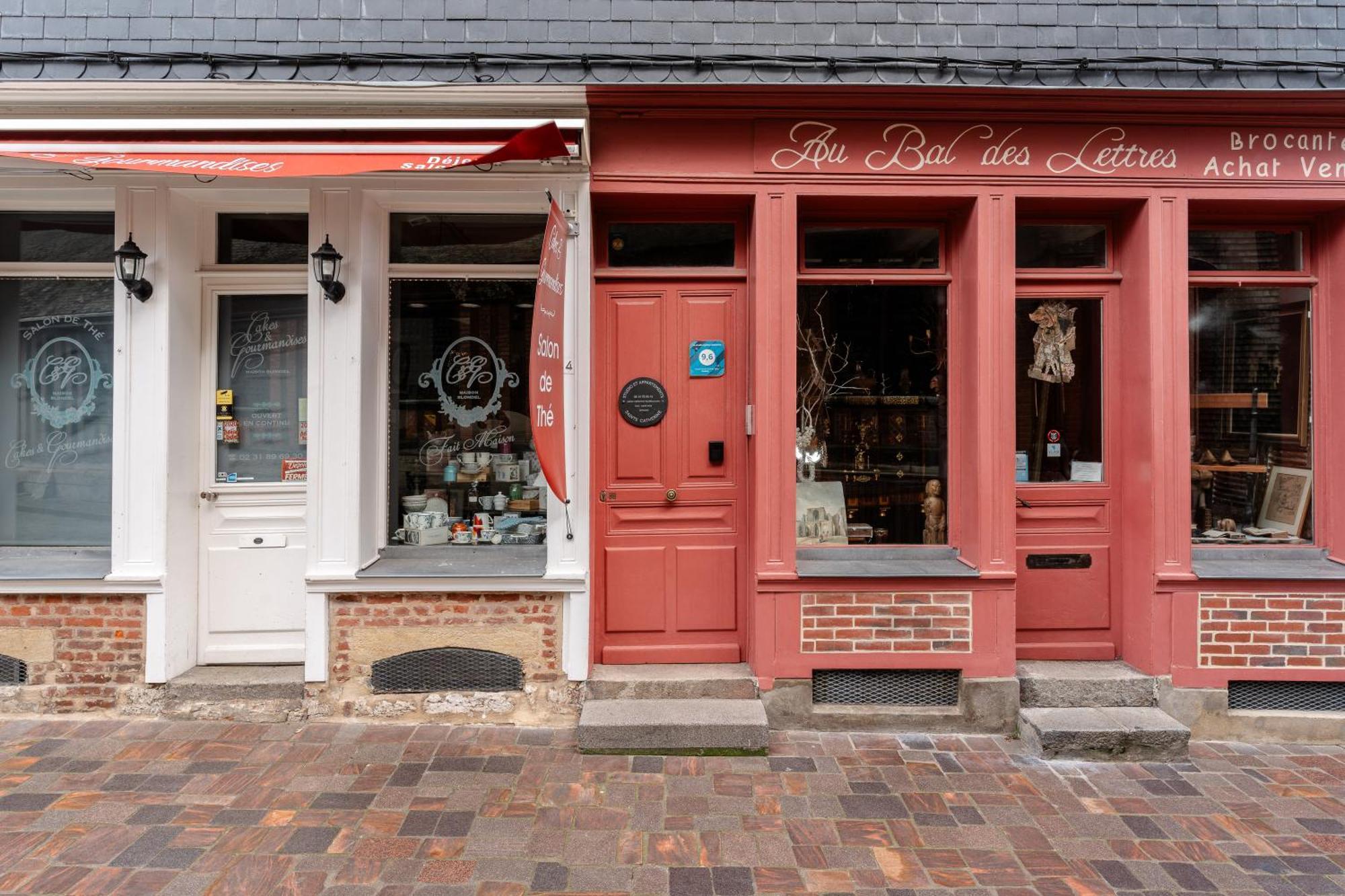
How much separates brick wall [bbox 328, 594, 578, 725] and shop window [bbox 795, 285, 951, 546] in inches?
68.3

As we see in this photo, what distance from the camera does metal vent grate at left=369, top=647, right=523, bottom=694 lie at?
4543mm

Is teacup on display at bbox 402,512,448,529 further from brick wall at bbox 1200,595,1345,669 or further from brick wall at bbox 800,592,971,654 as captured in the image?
brick wall at bbox 1200,595,1345,669

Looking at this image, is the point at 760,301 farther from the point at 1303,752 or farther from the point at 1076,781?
the point at 1303,752

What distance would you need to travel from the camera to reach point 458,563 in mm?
4695

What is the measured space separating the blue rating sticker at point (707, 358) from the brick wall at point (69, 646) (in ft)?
11.9

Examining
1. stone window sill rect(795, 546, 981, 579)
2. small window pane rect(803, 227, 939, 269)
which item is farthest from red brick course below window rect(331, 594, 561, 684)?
A: small window pane rect(803, 227, 939, 269)

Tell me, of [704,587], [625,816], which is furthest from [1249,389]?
[625,816]

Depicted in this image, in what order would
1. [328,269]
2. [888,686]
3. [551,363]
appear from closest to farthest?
[551,363] < [328,269] < [888,686]

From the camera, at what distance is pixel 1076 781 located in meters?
3.91

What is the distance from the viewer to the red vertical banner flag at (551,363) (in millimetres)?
3869

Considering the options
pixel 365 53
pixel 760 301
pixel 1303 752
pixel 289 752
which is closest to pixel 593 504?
pixel 760 301

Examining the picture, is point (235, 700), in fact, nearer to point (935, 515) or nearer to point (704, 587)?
point (704, 587)

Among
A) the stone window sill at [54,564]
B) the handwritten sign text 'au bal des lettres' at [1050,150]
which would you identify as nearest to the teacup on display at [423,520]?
the stone window sill at [54,564]

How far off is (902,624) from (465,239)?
3.63 meters
